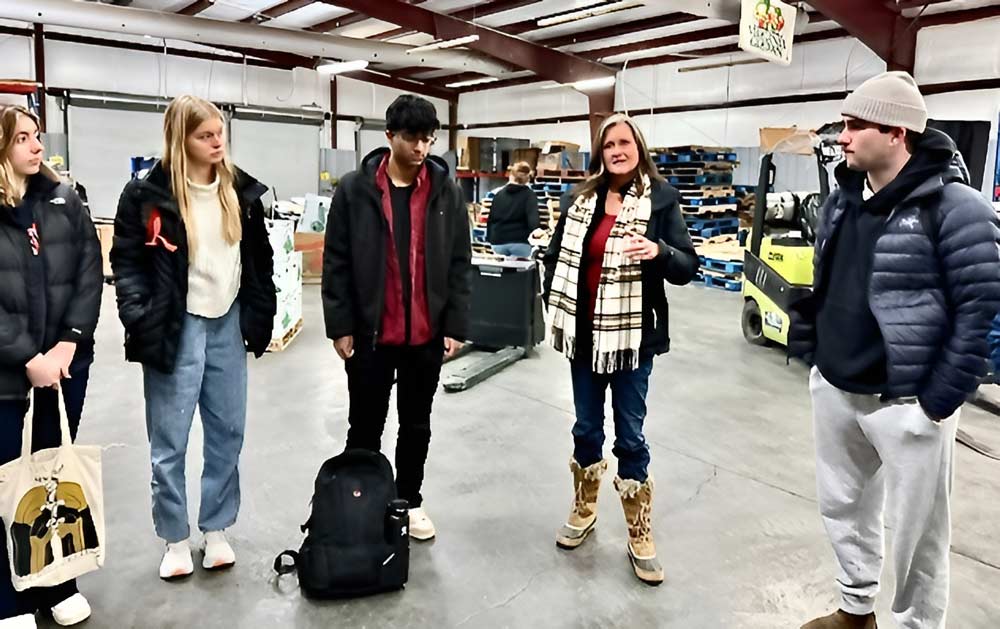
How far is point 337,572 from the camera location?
92.5 inches

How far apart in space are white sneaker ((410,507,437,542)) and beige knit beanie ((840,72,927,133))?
80.2 inches

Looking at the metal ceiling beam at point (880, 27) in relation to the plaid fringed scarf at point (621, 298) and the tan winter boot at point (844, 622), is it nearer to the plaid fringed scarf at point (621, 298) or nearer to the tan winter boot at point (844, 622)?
the plaid fringed scarf at point (621, 298)

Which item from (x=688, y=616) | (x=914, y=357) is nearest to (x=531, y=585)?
(x=688, y=616)

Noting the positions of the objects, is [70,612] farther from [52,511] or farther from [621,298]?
[621,298]

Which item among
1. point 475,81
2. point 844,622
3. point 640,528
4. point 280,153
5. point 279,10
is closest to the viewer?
point 844,622

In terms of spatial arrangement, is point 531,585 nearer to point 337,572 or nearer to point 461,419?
point 337,572

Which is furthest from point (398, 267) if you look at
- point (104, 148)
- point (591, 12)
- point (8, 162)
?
point (104, 148)

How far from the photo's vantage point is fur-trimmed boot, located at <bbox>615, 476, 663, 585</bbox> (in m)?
2.55

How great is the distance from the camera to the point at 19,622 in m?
2.07

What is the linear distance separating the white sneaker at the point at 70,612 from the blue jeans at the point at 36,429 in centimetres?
3

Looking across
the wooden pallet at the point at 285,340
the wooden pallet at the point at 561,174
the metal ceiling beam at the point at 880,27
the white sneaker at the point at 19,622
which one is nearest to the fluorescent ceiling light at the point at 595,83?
the wooden pallet at the point at 561,174

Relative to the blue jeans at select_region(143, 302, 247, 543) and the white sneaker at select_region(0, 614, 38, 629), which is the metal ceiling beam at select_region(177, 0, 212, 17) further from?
the white sneaker at select_region(0, 614, 38, 629)

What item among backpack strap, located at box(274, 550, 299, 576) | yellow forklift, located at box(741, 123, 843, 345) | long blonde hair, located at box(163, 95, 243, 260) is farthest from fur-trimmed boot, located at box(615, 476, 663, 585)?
yellow forklift, located at box(741, 123, 843, 345)

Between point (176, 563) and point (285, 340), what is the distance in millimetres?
3821
